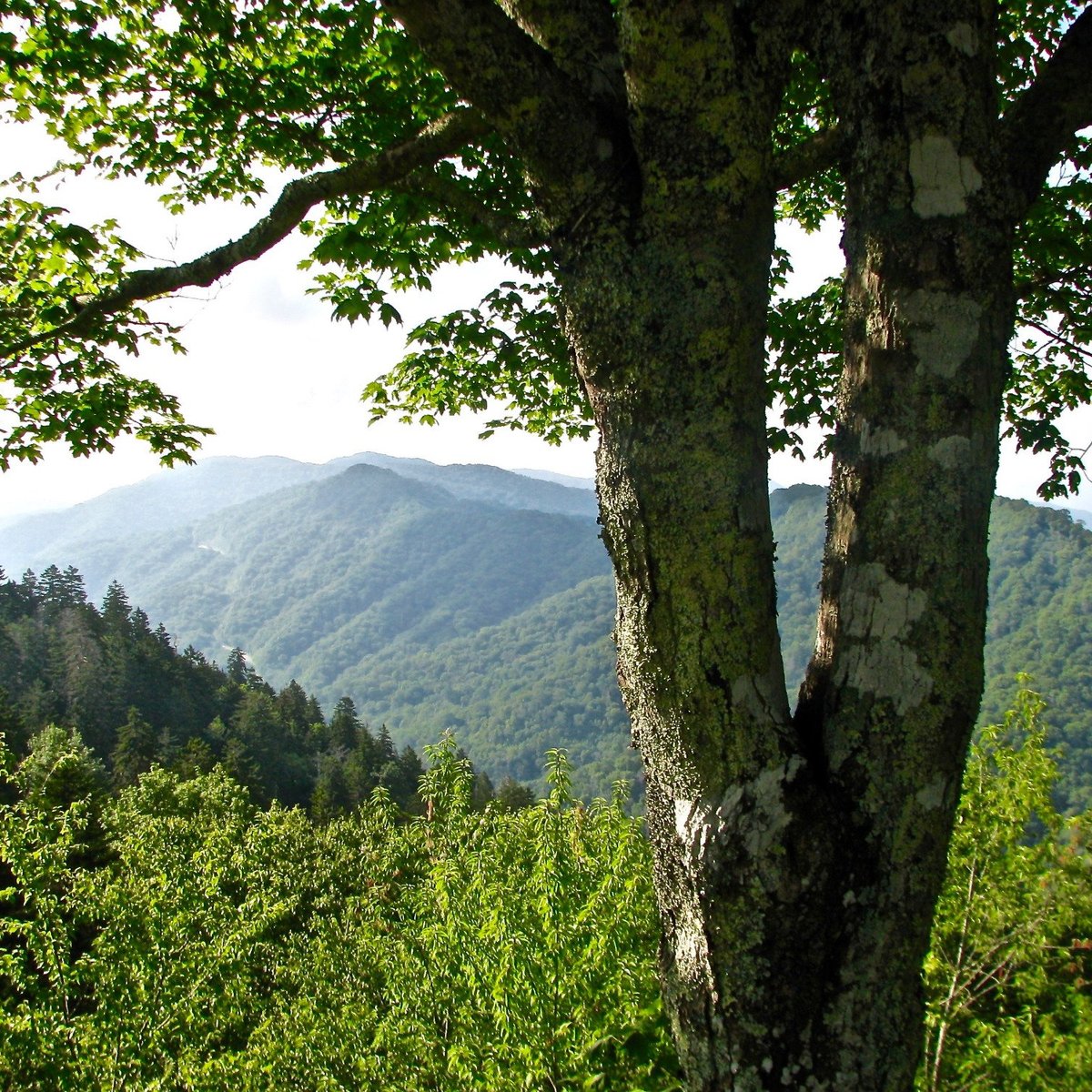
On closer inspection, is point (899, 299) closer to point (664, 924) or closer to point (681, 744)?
point (681, 744)

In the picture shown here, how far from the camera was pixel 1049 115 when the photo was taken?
232 cm

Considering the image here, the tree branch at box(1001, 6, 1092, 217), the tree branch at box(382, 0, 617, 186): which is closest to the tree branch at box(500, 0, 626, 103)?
the tree branch at box(382, 0, 617, 186)

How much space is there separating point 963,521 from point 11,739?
5006cm

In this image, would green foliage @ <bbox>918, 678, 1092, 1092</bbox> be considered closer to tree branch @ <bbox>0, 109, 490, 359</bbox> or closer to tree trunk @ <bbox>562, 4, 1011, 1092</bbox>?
tree trunk @ <bbox>562, 4, 1011, 1092</bbox>

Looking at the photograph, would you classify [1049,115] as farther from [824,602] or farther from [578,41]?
[824,602]

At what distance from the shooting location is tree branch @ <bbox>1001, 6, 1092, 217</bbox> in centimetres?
223

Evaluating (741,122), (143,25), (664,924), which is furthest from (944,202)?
(143,25)

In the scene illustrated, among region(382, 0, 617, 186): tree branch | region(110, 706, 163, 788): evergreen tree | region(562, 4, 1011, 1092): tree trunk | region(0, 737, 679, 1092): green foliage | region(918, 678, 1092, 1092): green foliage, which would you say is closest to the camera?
region(562, 4, 1011, 1092): tree trunk

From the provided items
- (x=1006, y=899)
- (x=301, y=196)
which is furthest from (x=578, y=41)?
(x=1006, y=899)

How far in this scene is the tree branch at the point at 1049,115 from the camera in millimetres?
2232

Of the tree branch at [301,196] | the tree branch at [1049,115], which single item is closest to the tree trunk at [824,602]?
the tree branch at [1049,115]

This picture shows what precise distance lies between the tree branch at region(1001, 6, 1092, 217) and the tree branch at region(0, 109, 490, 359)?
2.09 metres

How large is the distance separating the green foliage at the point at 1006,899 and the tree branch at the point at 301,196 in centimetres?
564

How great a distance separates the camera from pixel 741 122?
2.16 m
